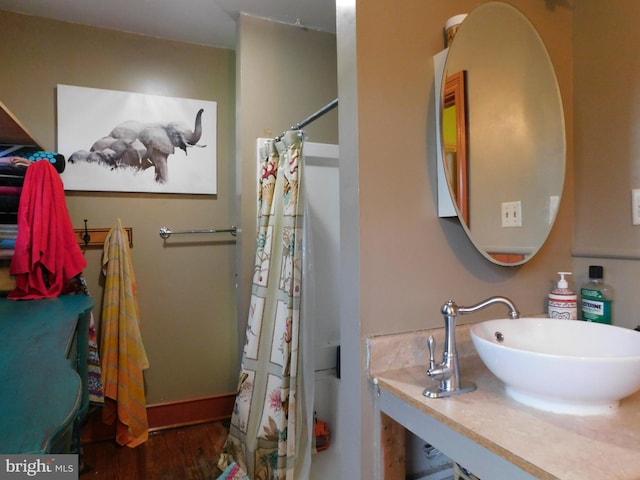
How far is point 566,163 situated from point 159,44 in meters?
2.28

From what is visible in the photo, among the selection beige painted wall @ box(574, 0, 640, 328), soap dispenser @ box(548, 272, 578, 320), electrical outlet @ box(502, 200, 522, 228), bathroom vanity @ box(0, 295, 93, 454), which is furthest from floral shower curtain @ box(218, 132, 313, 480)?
beige painted wall @ box(574, 0, 640, 328)

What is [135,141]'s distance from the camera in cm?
215

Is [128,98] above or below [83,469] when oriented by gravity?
above

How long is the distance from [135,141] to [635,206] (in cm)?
233

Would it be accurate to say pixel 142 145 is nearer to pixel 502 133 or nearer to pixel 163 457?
pixel 163 457

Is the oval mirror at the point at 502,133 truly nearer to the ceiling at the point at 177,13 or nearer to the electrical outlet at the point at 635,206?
the electrical outlet at the point at 635,206

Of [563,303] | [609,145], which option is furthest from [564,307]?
[609,145]

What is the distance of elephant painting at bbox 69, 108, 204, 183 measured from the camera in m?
2.08

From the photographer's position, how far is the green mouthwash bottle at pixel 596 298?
3.63 feet

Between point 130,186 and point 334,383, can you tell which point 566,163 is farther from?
point 130,186

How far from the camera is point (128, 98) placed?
2.14 m

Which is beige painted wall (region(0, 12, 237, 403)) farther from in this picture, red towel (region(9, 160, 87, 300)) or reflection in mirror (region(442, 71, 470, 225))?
reflection in mirror (region(442, 71, 470, 225))

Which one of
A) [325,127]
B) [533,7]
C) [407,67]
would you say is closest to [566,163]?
[533,7]

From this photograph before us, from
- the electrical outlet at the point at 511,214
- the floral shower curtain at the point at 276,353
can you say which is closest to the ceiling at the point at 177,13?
the floral shower curtain at the point at 276,353
